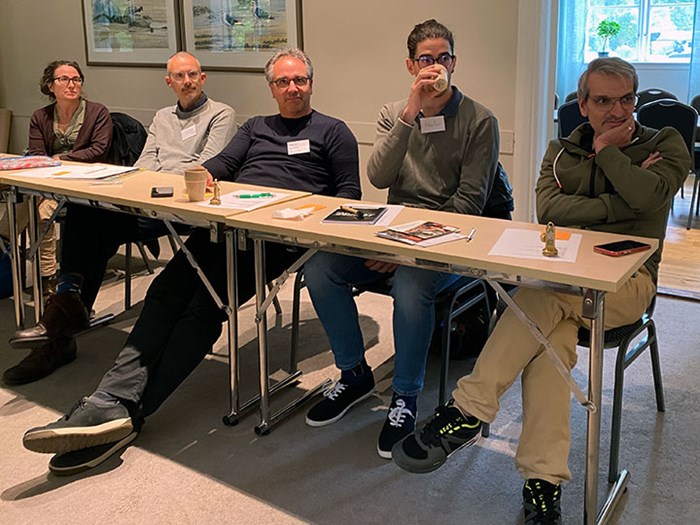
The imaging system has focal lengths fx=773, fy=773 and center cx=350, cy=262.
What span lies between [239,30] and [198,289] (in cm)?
250

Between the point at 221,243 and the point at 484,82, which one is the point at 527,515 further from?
the point at 484,82

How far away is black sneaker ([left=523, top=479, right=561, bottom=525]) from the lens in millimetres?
1872

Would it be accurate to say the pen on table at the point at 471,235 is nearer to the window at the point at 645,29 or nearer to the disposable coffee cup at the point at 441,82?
the disposable coffee cup at the point at 441,82

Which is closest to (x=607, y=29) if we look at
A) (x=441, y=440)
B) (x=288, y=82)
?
(x=288, y=82)

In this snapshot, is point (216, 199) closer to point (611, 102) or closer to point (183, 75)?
point (611, 102)

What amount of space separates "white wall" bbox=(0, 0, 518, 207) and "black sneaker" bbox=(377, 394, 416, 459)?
1.74 metres

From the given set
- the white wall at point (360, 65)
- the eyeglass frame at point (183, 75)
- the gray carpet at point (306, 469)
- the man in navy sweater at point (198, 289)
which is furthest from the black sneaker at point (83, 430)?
the white wall at point (360, 65)

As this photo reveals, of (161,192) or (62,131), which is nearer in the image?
(161,192)

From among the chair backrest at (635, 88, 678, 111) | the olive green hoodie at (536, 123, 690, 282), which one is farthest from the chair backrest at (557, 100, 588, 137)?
the olive green hoodie at (536, 123, 690, 282)

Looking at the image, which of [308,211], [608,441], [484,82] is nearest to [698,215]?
[484,82]

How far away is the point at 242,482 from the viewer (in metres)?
2.20

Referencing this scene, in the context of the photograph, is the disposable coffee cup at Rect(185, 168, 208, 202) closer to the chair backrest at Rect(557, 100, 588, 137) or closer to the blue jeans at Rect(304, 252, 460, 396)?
the blue jeans at Rect(304, 252, 460, 396)

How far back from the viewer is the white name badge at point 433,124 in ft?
8.23

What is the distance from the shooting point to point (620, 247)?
1842 millimetres
